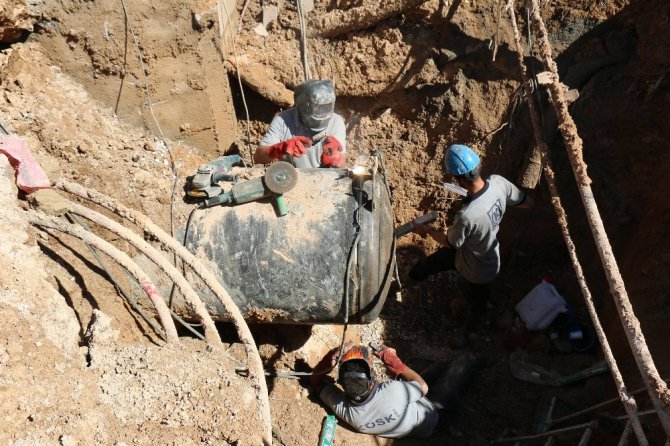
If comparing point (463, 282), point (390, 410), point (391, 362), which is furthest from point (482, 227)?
point (390, 410)

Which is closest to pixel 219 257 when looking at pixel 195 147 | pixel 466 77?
pixel 195 147

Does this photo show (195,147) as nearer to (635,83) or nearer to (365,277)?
(365,277)

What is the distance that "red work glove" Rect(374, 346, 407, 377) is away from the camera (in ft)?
14.1

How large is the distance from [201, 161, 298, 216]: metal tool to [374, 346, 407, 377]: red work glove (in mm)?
1725

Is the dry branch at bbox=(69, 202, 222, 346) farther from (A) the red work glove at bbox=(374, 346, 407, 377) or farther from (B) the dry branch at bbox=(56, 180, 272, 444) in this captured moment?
(A) the red work glove at bbox=(374, 346, 407, 377)

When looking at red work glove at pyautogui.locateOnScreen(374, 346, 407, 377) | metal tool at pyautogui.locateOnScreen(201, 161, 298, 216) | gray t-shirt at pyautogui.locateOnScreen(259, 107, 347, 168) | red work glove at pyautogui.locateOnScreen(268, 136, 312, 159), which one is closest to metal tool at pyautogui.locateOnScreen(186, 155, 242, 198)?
metal tool at pyautogui.locateOnScreen(201, 161, 298, 216)

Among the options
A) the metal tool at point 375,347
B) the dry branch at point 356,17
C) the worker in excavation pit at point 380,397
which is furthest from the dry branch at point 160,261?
the dry branch at point 356,17

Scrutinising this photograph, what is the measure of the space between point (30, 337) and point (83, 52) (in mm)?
2368

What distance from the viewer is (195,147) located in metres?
4.68

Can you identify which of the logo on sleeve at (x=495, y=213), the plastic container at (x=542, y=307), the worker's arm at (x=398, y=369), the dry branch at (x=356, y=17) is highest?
the dry branch at (x=356, y=17)

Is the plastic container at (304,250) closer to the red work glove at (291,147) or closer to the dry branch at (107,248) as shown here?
the red work glove at (291,147)

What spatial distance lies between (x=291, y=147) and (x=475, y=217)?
1.53 m

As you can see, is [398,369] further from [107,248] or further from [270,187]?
[107,248]

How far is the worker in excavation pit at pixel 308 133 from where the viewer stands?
4.02 m
